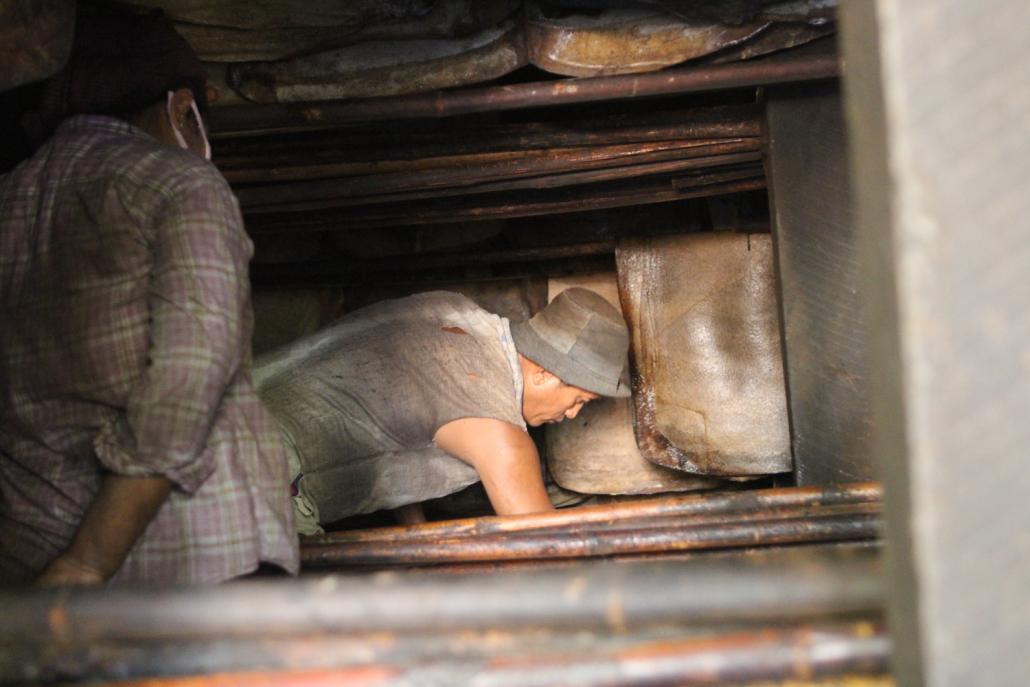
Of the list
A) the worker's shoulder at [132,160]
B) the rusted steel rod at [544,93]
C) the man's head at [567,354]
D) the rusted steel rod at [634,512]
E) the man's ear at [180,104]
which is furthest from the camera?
the man's head at [567,354]

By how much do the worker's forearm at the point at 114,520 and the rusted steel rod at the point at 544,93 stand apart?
172cm

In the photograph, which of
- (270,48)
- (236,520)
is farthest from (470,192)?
(236,520)

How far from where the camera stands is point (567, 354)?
3.69 m

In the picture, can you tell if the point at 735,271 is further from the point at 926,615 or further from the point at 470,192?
the point at 926,615

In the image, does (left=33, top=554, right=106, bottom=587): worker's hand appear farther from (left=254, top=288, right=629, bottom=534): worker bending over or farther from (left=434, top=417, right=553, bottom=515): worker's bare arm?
(left=434, top=417, right=553, bottom=515): worker's bare arm

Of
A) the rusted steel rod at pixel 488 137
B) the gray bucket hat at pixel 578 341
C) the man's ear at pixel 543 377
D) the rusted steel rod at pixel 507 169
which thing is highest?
the rusted steel rod at pixel 488 137

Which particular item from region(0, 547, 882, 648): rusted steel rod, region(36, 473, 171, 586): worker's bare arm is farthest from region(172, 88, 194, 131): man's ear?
region(0, 547, 882, 648): rusted steel rod

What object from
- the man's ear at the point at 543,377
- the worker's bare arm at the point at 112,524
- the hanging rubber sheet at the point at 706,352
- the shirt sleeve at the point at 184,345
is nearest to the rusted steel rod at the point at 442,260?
the hanging rubber sheet at the point at 706,352

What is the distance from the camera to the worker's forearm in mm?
1701

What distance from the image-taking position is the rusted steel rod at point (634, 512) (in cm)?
246

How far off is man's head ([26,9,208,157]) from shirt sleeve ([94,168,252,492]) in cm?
35

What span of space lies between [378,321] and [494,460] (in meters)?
0.67

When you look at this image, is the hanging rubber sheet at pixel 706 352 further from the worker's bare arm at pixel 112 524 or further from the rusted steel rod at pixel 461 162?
the worker's bare arm at pixel 112 524

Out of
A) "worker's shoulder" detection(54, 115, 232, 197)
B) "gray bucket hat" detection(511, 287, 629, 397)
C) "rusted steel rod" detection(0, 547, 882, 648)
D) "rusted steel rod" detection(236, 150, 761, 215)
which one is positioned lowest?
"rusted steel rod" detection(0, 547, 882, 648)
